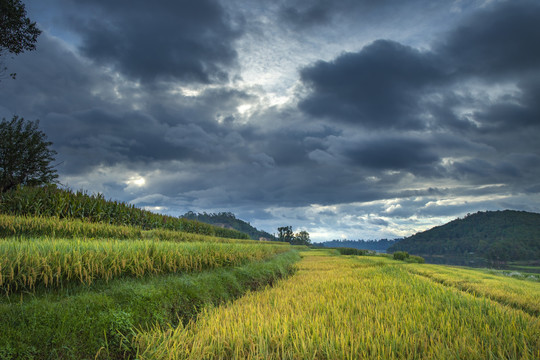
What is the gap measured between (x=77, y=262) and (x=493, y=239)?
690 ft

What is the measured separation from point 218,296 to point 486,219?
804 feet

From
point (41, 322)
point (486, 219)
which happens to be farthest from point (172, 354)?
point (486, 219)

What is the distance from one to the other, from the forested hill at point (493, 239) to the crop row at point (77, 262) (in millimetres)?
142573

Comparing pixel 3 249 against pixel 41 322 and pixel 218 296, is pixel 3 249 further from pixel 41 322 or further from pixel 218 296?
pixel 218 296

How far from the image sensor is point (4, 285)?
4.90 metres

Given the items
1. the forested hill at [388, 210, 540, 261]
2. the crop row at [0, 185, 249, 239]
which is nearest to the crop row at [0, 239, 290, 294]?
the crop row at [0, 185, 249, 239]

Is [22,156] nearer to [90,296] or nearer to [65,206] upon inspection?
[65,206]

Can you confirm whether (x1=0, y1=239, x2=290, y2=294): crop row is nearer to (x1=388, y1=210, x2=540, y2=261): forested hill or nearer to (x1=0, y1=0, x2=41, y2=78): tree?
(x1=0, y1=0, x2=41, y2=78): tree

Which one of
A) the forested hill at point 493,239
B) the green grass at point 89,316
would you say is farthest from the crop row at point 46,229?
the forested hill at point 493,239

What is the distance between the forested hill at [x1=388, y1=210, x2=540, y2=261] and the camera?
118125 millimetres

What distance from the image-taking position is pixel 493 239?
157750 mm

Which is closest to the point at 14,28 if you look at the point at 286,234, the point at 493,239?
the point at 286,234

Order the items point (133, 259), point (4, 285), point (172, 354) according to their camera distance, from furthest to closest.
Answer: point (133, 259) → point (4, 285) → point (172, 354)

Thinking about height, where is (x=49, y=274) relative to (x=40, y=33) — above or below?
below
